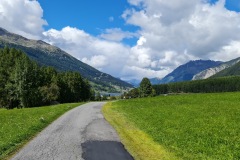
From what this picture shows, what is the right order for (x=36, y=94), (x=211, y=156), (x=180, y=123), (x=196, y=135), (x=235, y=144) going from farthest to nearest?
A: (x=36, y=94), (x=180, y=123), (x=196, y=135), (x=235, y=144), (x=211, y=156)

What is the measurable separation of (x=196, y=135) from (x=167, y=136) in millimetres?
2306

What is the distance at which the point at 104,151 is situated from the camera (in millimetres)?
19688

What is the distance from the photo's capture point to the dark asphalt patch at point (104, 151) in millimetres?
18125

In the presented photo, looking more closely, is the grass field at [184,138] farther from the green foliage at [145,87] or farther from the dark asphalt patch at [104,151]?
the green foliage at [145,87]

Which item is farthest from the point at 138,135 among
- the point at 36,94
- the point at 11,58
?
the point at 11,58

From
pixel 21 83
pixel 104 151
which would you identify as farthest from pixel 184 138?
pixel 21 83

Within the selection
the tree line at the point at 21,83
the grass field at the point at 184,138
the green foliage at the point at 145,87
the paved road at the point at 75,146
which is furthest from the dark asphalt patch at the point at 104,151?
the green foliage at the point at 145,87

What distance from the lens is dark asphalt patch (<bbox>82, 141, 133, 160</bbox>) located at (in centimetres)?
1812

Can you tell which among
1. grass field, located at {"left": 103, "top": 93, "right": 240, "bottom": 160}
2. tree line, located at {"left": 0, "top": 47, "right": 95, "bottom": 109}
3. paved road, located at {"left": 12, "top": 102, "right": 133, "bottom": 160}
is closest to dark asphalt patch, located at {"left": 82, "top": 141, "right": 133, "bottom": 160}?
paved road, located at {"left": 12, "top": 102, "right": 133, "bottom": 160}

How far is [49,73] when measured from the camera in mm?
121125

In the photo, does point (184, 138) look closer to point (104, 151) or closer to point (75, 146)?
point (104, 151)

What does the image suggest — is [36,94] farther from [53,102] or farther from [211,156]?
[211,156]

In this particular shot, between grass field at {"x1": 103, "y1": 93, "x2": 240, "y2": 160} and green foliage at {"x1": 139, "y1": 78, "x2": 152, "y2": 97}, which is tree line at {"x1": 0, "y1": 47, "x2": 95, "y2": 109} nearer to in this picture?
green foliage at {"x1": 139, "y1": 78, "x2": 152, "y2": 97}

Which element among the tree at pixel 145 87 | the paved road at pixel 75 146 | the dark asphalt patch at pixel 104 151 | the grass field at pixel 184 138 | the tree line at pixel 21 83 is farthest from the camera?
the tree at pixel 145 87
